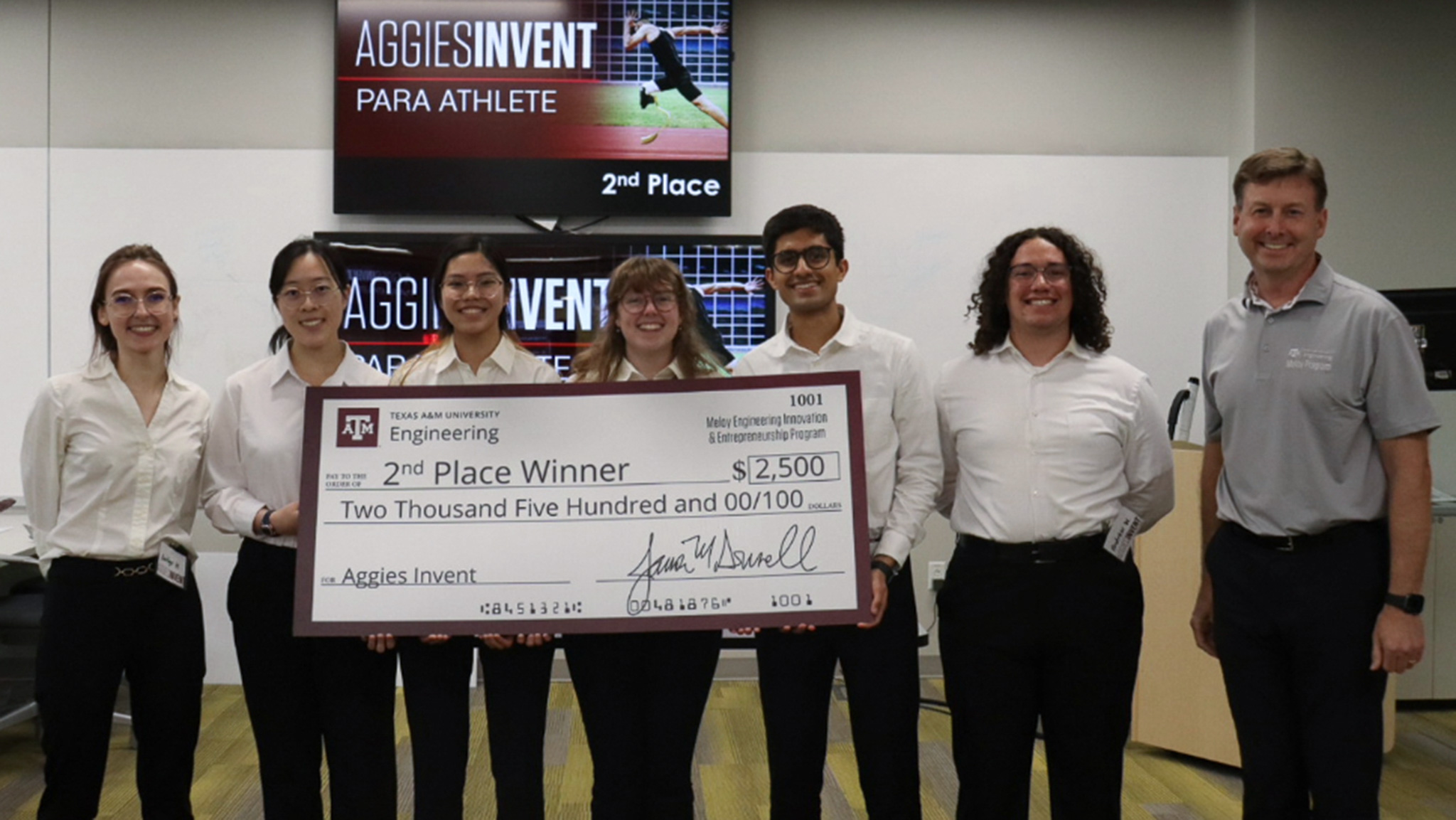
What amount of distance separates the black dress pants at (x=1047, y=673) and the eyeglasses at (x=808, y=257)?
64 cm

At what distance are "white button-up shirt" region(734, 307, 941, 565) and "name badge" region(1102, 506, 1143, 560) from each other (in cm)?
34

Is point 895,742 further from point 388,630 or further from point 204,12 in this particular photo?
point 204,12

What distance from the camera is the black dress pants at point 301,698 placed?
7.07ft

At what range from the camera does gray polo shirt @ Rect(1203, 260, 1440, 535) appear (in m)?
1.95

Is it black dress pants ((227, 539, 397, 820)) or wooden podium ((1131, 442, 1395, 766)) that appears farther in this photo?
wooden podium ((1131, 442, 1395, 766))

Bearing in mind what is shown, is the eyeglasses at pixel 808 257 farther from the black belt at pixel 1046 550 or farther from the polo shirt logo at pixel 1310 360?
the polo shirt logo at pixel 1310 360

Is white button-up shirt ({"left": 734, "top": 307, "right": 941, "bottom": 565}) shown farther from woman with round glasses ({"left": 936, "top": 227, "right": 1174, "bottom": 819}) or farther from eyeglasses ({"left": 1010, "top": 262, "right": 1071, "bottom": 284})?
eyeglasses ({"left": 1010, "top": 262, "right": 1071, "bottom": 284})

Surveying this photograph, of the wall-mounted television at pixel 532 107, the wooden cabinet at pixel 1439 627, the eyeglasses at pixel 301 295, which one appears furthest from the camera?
the wall-mounted television at pixel 532 107

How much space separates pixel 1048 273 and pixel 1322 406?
0.54 metres

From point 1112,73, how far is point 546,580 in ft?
12.1

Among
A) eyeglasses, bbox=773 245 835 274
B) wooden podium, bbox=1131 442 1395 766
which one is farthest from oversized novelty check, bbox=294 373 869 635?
wooden podium, bbox=1131 442 1395 766

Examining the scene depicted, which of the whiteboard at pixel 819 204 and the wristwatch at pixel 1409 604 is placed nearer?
the wristwatch at pixel 1409 604

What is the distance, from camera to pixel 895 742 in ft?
6.95
